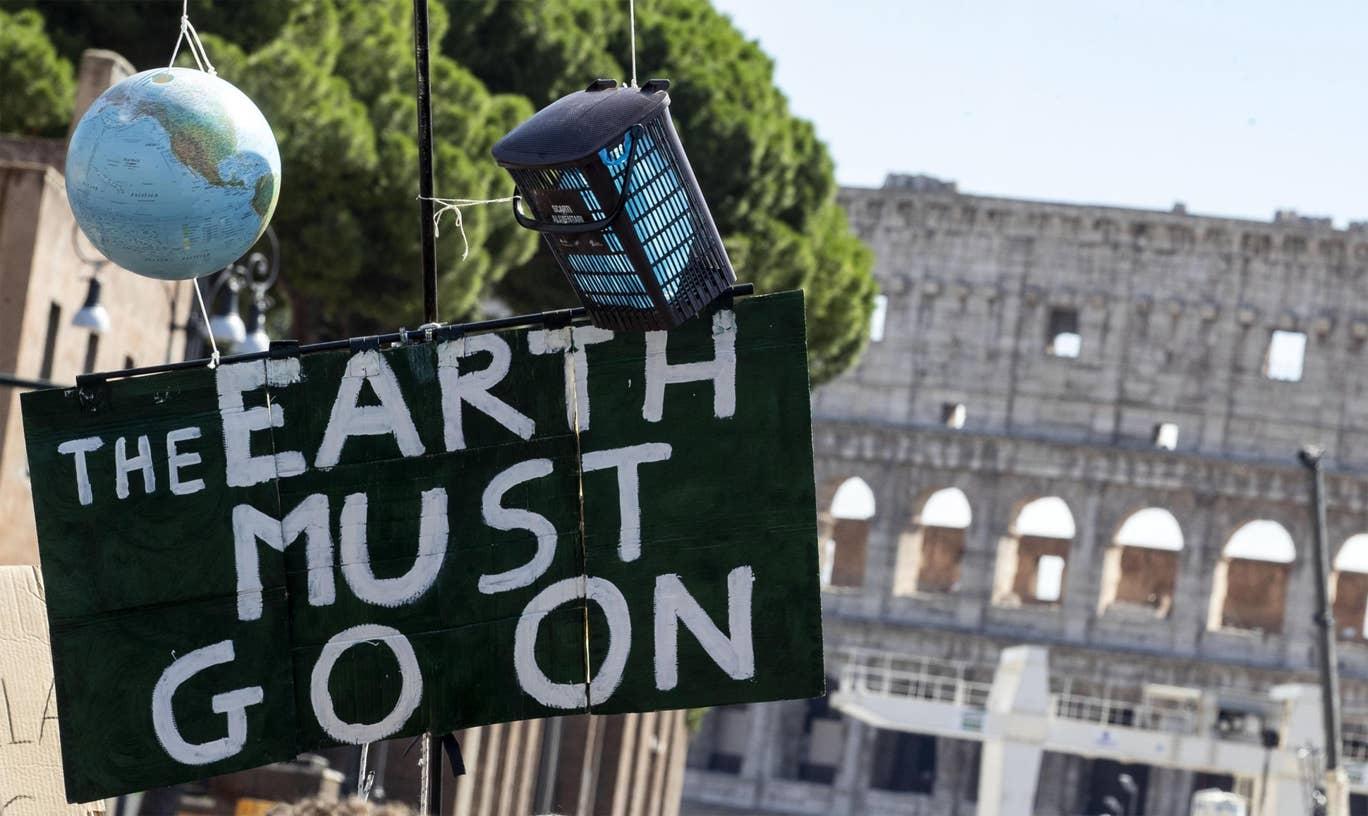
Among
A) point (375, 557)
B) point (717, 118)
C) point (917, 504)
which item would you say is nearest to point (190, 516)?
point (375, 557)

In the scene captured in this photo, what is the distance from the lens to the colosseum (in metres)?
45.4

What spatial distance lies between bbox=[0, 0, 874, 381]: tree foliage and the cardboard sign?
1355 centimetres

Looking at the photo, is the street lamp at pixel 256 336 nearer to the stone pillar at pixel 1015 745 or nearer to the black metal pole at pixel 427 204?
the black metal pole at pixel 427 204

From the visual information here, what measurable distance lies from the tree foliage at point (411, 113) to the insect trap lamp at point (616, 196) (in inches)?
554

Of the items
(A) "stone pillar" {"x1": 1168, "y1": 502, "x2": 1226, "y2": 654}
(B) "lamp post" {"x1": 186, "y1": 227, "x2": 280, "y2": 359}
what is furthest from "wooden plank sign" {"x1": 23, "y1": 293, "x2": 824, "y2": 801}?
(A) "stone pillar" {"x1": 1168, "y1": 502, "x2": 1226, "y2": 654}

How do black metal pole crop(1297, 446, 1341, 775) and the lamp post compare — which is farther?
black metal pole crop(1297, 446, 1341, 775)

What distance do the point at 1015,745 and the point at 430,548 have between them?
83.4ft

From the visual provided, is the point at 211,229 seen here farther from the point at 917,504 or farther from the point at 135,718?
the point at 917,504

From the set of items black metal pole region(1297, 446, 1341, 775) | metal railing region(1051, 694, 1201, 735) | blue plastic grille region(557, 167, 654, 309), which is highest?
blue plastic grille region(557, 167, 654, 309)

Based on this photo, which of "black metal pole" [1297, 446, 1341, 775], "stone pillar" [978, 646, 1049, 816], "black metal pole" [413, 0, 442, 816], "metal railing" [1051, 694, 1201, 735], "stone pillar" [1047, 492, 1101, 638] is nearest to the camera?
"black metal pole" [413, 0, 442, 816]

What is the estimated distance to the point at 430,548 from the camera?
3.75 metres

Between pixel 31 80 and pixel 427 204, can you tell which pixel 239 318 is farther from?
pixel 427 204

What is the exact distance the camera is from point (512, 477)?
12.3 ft

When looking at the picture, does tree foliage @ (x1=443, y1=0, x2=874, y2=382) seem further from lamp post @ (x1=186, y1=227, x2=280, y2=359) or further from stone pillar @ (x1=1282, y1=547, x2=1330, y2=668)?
stone pillar @ (x1=1282, y1=547, x2=1330, y2=668)
